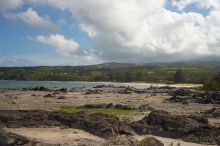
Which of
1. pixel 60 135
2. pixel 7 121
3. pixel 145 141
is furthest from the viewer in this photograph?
pixel 7 121

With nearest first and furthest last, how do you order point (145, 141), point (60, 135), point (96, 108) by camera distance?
point (145, 141) → point (60, 135) → point (96, 108)

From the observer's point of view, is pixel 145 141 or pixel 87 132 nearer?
pixel 145 141

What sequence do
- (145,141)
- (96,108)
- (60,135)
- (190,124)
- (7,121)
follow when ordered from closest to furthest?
(145,141)
(60,135)
(190,124)
(7,121)
(96,108)

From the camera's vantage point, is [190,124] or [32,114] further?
[32,114]

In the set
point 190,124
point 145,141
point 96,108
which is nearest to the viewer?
point 145,141

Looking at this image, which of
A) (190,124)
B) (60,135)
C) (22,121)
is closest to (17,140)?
(60,135)

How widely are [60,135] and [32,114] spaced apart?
273 inches

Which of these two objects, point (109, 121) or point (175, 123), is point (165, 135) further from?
point (109, 121)

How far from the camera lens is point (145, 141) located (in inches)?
904

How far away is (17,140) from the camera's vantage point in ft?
77.9

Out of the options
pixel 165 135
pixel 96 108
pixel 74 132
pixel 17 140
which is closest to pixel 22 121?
pixel 74 132

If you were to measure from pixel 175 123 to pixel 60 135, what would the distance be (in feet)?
26.6

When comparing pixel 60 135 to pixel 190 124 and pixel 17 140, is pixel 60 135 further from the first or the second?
pixel 190 124

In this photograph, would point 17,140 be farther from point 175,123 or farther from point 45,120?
point 175,123
